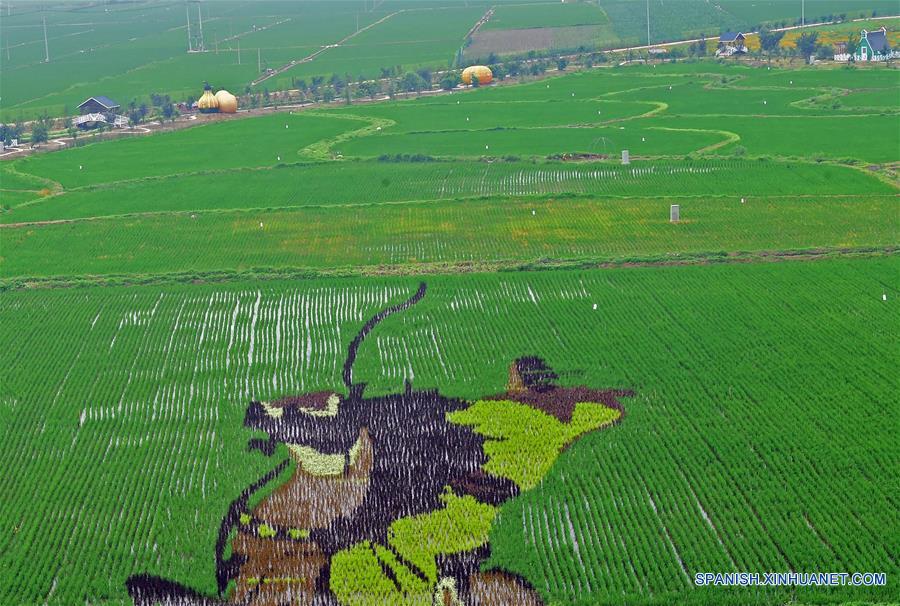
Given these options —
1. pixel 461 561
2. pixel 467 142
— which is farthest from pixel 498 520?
pixel 467 142

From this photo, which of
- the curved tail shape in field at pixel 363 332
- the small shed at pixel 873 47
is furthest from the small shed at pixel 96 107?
the small shed at pixel 873 47

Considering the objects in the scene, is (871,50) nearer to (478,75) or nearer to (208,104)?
(478,75)

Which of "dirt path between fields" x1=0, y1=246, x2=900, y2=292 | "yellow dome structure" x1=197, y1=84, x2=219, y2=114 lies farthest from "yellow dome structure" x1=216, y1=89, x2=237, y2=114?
"dirt path between fields" x1=0, y1=246, x2=900, y2=292

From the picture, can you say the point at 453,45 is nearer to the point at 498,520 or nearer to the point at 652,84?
the point at 652,84

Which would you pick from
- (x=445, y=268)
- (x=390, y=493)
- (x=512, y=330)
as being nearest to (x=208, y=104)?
(x=445, y=268)

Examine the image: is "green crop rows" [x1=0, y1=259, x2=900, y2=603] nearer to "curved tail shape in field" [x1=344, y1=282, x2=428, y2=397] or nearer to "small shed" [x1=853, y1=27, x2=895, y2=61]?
"curved tail shape in field" [x1=344, y1=282, x2=428, y2=397]

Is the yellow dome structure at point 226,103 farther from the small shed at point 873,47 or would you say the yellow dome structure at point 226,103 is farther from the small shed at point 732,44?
the small shed at point 873,47
